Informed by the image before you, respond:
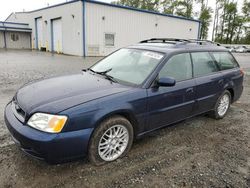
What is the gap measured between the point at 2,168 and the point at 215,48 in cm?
432

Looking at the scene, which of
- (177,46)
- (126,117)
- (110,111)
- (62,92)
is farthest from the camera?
(177,46)

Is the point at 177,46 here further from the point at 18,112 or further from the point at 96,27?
the point at 96,27

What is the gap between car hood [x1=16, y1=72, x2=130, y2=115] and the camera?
231 cm

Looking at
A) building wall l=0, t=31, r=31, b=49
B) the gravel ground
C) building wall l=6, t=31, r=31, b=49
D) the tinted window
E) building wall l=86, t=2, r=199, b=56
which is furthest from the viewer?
building wall l=6, t=31, r=31, b=49

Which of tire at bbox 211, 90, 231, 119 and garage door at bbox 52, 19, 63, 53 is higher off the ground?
garage door at bbox 52, 19, 63, 53

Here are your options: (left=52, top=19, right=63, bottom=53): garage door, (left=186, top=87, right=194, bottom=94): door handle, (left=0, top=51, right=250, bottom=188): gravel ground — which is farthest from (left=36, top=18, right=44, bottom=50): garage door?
(left=186, top=87, right=194, bottom=94): door handle

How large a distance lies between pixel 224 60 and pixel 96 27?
1548 cm

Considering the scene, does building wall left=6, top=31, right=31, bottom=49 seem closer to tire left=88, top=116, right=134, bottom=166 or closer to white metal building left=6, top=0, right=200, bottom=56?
white metal building left=6, top=0, right=200, bottom=56

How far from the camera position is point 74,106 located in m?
2.27

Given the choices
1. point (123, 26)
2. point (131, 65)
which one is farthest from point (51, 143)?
point (123, 26)

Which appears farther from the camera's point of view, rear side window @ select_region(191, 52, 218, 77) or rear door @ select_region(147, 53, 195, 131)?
rear side window @ select_region(191, 52, 218, 77)

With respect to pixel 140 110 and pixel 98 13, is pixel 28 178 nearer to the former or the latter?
pixel 140 110

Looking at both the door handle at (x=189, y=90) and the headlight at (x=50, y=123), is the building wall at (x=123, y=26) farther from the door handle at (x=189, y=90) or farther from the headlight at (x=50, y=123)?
the headlight at (x=50, y=123)

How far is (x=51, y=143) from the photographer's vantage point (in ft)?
6.97
